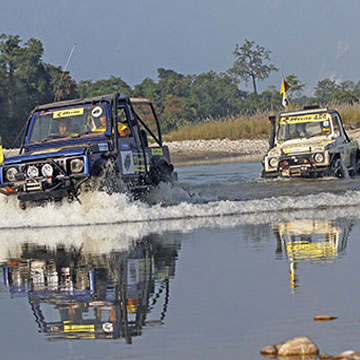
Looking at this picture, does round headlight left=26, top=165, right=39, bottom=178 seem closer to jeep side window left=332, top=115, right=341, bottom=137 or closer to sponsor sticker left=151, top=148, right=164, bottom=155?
sponsor sticker left=151, top=148, right=164, bottom=155

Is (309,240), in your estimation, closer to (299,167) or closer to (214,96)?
(299,167)

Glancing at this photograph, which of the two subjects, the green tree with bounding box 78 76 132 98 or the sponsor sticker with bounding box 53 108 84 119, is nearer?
the sponsor sticker with bounding box 53 108 84 119

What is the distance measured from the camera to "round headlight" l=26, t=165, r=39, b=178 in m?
12.8

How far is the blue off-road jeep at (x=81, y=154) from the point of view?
41.7ft

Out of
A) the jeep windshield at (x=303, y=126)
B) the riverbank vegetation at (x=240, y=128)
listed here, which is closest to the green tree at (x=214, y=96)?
the riverbank vegetation at (x=240, y=128)

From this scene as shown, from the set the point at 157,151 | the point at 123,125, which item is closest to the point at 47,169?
the point at 123,125

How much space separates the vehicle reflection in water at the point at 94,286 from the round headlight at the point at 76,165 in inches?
93.9

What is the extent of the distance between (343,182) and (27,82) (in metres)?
43.7

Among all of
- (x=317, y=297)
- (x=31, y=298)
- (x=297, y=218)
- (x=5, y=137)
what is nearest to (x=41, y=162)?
(x=297, y=218)

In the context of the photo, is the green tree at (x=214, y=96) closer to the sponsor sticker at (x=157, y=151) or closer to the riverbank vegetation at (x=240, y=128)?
the riverbank vegetation at (x=240, y=128)

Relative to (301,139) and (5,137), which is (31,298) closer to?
(301,139)

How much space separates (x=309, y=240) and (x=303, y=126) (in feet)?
38.9

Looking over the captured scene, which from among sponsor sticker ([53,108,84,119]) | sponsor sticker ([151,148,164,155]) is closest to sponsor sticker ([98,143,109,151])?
sponsor sticker ([53,108,84,119])

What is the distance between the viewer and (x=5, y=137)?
52719 mm
